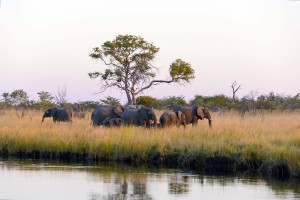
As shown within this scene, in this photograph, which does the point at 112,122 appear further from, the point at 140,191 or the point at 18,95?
the point at 18,95

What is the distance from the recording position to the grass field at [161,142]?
18688mm

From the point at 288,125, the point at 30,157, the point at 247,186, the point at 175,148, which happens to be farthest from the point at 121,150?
the point at 288,125

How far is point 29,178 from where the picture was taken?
54.5 feet

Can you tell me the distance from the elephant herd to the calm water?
734cm

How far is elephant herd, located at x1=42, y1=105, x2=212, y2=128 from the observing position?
26223mm

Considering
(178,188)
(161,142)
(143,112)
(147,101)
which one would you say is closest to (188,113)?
(143,112)

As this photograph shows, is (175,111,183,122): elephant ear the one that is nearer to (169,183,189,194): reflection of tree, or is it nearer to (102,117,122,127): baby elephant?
(102,117,122,127): baby elephant

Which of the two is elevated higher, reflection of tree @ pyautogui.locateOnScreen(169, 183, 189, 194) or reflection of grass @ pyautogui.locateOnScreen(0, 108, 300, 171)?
reflection of grass @ pyautogui.locateOnScreen(0, 108, 300, 171)

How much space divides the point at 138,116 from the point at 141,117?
0.38ft

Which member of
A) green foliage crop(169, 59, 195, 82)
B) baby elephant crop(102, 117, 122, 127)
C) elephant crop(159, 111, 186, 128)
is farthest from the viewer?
→ green foliage crop(169, 59, 195, 82)

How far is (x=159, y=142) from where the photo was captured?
20047mm

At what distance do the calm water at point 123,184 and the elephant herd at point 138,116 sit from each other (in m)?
7.34

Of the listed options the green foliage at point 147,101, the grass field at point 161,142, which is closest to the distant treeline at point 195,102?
the green foliage at point 147,101

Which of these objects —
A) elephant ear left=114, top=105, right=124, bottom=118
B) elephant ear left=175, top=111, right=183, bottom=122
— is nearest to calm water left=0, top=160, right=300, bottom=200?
elephant ear left=175, top=111, right=183, bottom=122
